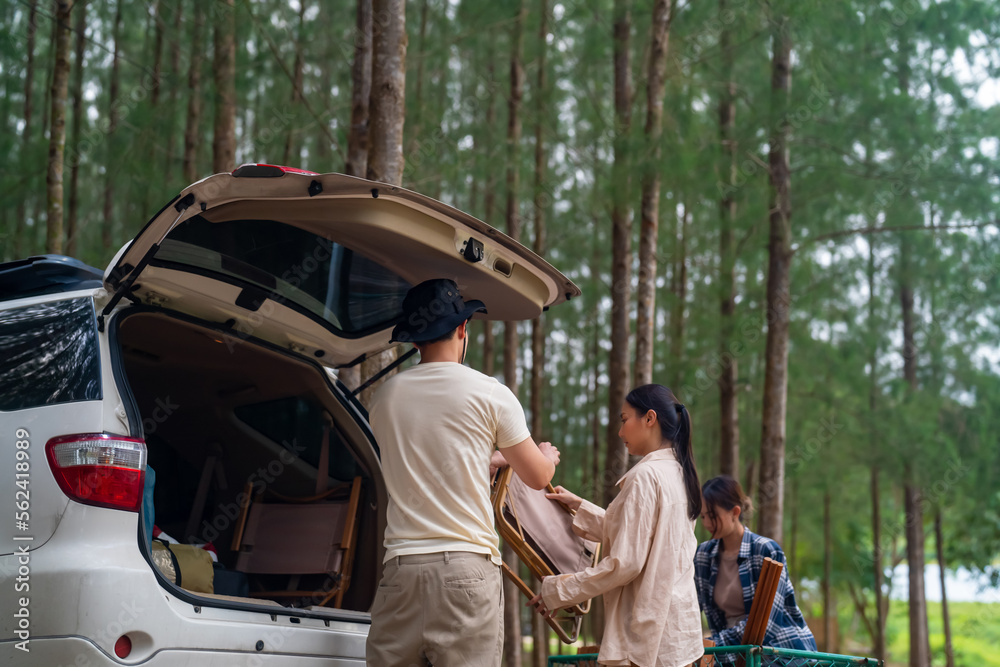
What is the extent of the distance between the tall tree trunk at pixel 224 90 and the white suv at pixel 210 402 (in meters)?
4.78

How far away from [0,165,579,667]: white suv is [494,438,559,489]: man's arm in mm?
718

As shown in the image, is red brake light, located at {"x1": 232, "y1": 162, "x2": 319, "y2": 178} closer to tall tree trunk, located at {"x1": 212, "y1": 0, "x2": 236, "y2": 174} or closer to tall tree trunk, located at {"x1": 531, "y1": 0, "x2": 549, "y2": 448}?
tall tree trunk, located at {"x1": 212, "y1": 0, "x2": 236, "y2": 174}

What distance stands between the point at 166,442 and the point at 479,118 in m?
13.2

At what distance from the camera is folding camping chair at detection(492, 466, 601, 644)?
349cm

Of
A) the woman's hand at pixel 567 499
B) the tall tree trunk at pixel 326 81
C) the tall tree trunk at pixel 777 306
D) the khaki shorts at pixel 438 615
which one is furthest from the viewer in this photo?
the tall tree trunk at pixel 326 81

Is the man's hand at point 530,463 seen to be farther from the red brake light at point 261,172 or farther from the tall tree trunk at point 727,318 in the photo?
the tall tree trunk at point 727,318

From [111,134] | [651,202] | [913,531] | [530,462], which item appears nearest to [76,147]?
[111,134]

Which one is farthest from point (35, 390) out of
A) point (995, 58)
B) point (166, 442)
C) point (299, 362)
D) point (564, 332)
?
point (564, 332)

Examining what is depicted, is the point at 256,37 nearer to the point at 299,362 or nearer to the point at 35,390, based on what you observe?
the point at 299,362

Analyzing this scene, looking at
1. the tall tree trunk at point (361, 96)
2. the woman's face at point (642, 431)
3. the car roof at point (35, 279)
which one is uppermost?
the tall tree trunk at point (361, 96)

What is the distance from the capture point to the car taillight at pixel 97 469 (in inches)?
104

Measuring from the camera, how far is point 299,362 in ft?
13.7

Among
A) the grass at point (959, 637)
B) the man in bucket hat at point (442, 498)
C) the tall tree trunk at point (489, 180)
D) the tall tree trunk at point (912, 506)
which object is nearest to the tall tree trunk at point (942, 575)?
the tall tree trunk at point (912, 506)

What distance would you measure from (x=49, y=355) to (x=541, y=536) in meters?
2.00
